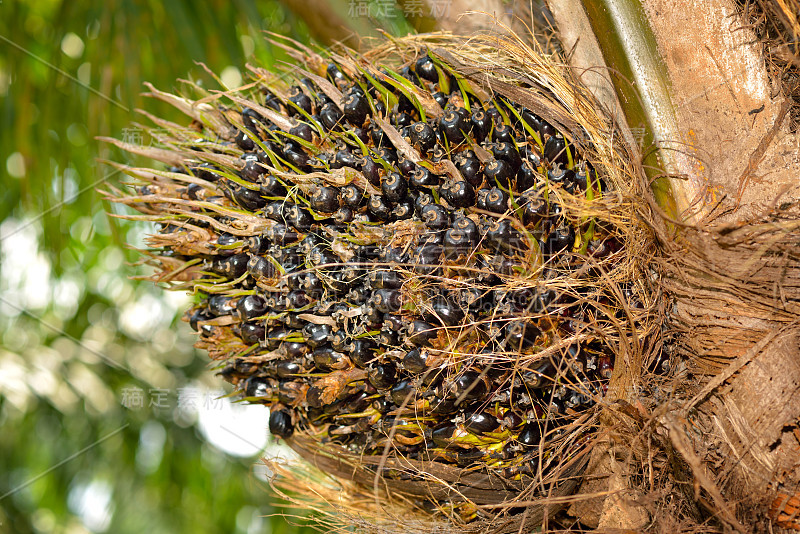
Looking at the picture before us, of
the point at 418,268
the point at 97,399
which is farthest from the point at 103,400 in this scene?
the point at 418,268

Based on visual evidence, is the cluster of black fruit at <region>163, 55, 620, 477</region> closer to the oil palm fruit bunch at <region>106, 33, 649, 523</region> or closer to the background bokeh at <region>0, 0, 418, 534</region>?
the oil palm fruit bunch at <region>106, 33, 649, 523</region>

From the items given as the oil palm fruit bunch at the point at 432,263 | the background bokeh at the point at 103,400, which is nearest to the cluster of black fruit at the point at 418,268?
the oil palm fruit bunch at the point at 432,263

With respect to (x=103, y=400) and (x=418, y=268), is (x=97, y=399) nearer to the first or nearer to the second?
(x=103, y=400)

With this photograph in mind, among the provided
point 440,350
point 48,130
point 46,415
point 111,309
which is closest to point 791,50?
point 440,350

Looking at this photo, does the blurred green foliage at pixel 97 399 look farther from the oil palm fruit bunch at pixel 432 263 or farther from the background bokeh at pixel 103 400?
the oil palm fruit bunch at pixel 432 263

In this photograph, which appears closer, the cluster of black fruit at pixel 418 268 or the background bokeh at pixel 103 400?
the cluster of black fruit at pixel 418 268

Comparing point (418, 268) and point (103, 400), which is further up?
point (418, 268)

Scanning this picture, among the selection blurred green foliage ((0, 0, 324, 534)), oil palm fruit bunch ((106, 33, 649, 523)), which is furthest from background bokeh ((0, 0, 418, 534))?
oil palm fruit bunch ((106, 33, 649, 523))
